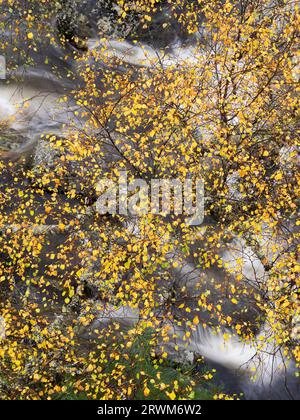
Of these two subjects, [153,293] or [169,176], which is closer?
[153,293]

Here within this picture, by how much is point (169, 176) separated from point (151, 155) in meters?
1.33

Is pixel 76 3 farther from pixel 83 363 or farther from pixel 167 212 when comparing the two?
pixel 83 363

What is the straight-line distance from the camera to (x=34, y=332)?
35.4 ft

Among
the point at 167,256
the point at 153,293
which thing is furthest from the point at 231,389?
the point at 167,256

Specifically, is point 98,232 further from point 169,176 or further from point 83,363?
point 83,363

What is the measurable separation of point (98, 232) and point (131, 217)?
1482 mm

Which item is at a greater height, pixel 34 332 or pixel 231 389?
pixel 34 332
